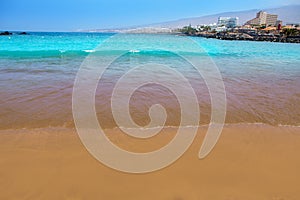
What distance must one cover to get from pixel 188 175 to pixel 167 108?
240 cm

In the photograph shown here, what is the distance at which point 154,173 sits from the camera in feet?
8.79

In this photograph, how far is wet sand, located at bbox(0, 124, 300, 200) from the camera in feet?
7.70

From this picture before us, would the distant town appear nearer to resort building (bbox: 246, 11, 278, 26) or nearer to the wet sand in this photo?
Answer: resort building (bbox: 246, 11, 278, 26)

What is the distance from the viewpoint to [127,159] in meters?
2.94

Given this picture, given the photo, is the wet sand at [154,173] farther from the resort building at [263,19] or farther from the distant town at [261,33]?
the resort building at [263,19]

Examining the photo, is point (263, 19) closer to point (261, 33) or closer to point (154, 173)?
point (261, 33)

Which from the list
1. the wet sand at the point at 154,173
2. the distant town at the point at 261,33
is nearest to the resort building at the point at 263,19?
the distant town at the point at 261,33

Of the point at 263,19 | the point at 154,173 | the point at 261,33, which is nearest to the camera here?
the point at 154,173

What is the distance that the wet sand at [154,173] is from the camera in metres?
2.35

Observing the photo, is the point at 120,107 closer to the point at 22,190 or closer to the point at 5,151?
the point at 5,151

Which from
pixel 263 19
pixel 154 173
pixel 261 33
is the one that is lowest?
pixel 154 173

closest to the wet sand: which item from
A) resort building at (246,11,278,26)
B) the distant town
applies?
the distant town

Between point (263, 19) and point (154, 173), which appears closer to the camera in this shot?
point (154, 173)

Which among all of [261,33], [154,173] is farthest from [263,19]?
[154,173]
